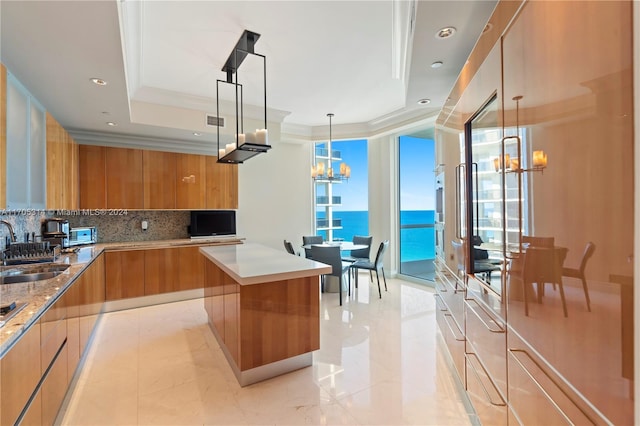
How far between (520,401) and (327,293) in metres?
3.97

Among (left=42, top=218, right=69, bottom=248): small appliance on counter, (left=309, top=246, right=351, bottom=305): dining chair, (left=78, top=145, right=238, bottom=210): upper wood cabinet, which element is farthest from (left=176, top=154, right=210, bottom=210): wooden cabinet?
(left=309, top=246, right=351, bottom=305): dining chair

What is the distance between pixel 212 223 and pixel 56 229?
80.8 inches

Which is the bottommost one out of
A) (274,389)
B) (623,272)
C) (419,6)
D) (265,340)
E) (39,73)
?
(274,389)

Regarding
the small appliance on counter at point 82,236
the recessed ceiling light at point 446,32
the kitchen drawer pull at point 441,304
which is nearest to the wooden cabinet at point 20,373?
the kitchen drawer pull at point 441,304

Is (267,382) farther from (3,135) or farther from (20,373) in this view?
(3,135)

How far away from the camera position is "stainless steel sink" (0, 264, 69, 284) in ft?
8.16

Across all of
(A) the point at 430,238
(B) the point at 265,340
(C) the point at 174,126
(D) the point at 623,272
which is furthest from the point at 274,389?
(A) the point at 430,238

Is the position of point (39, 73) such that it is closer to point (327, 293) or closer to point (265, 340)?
point (265, 340)

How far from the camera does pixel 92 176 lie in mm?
4535

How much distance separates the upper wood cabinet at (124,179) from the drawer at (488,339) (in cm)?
469

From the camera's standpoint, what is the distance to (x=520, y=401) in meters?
1.36

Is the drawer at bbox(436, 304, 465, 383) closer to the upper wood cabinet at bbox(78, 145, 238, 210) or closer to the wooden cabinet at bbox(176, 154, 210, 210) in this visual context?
the upper wood cabinet at bbox(78, 145, 238, 210)

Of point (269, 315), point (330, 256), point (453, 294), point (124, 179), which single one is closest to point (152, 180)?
point (124, 179)

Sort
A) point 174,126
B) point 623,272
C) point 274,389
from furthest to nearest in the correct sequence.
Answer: point 174,126 < point 274,389 < point 623,272
